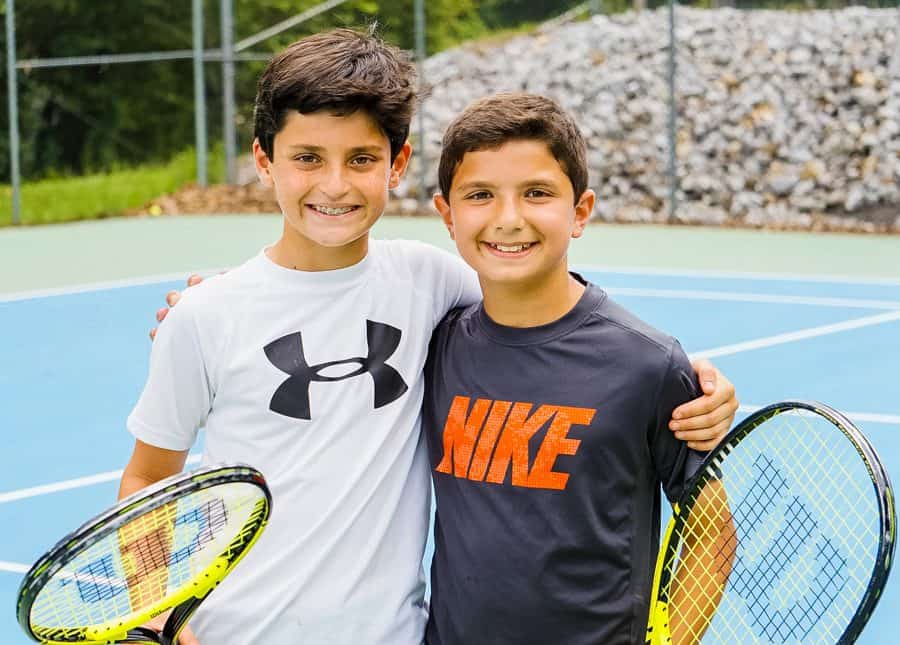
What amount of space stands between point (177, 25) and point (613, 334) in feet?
63.2

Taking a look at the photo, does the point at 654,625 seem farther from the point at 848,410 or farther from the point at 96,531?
the point at 848,410

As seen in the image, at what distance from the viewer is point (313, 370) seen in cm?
220

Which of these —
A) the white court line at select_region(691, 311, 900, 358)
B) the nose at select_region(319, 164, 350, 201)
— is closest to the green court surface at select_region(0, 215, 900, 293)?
the white court line at select_region(691, 311, 900, 358)

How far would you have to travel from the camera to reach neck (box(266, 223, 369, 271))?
227 cm

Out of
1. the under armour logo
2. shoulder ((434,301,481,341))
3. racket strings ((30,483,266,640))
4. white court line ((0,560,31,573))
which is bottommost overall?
white court line ((0,560,31,573))

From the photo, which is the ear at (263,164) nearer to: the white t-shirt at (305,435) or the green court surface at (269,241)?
the white t-shirt at (305,435)

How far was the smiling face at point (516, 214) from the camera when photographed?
2168 mm

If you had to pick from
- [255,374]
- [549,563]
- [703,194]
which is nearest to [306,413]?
[255,374]

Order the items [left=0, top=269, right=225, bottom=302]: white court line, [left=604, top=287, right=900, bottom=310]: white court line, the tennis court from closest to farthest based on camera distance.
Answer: the tennis court, [left=604, top=287, right=900, bottom=310]: white court line, [left=0, top=269, right=225, bottom=302]: white court line

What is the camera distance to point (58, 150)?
1928cm

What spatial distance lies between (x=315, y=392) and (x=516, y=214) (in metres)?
0.41

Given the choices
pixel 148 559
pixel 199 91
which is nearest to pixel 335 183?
pixel 148 559

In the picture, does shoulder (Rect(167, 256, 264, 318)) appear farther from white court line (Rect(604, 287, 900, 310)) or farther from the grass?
the grass

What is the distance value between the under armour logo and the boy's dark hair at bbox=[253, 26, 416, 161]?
1.03 ft
